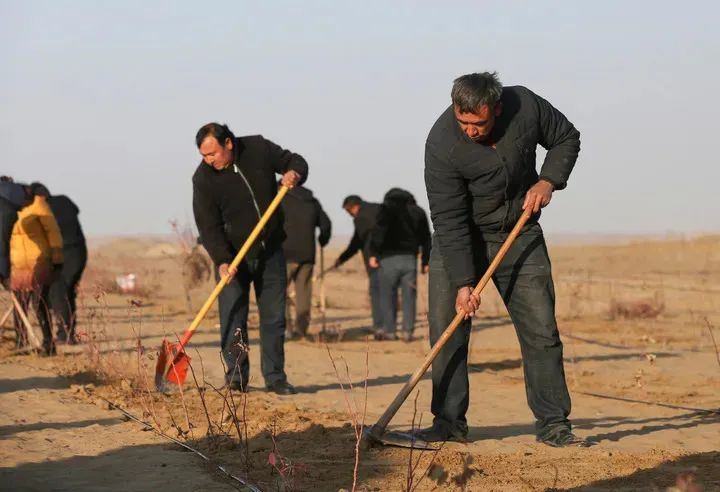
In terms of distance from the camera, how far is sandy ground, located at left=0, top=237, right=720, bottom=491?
19.1 feet

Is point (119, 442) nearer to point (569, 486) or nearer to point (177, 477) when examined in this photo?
point (177, 477)

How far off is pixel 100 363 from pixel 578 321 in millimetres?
9571

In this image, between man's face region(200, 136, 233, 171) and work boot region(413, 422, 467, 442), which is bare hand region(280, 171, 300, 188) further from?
work boot region(413, 422, 467, 442)

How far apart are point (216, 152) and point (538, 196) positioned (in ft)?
9.92

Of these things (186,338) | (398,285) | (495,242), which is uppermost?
(495,242)

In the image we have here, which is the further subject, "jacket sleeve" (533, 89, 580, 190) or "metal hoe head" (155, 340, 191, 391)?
"metal hoe head" (155, 340, 191, 391)

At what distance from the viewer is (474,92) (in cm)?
607

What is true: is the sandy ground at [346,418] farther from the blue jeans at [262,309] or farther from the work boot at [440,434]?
the blue jeans at [262,309]

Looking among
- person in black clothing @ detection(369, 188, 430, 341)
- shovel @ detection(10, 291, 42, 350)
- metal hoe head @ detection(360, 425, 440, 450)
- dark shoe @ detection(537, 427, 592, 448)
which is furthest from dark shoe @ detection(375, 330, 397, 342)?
metal hoe head @ detection(360, 425, 440, 450)

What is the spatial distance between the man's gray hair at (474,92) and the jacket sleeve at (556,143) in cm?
47

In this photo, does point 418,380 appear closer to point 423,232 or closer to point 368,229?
point 423,232

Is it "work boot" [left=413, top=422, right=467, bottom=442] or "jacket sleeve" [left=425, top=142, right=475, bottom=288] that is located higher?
"jacket sleeve" [left=425, top=142, right=475, bottom=288]

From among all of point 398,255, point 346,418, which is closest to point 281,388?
point 346,418

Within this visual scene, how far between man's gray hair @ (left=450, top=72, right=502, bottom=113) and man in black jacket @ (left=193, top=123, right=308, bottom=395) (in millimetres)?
2906
